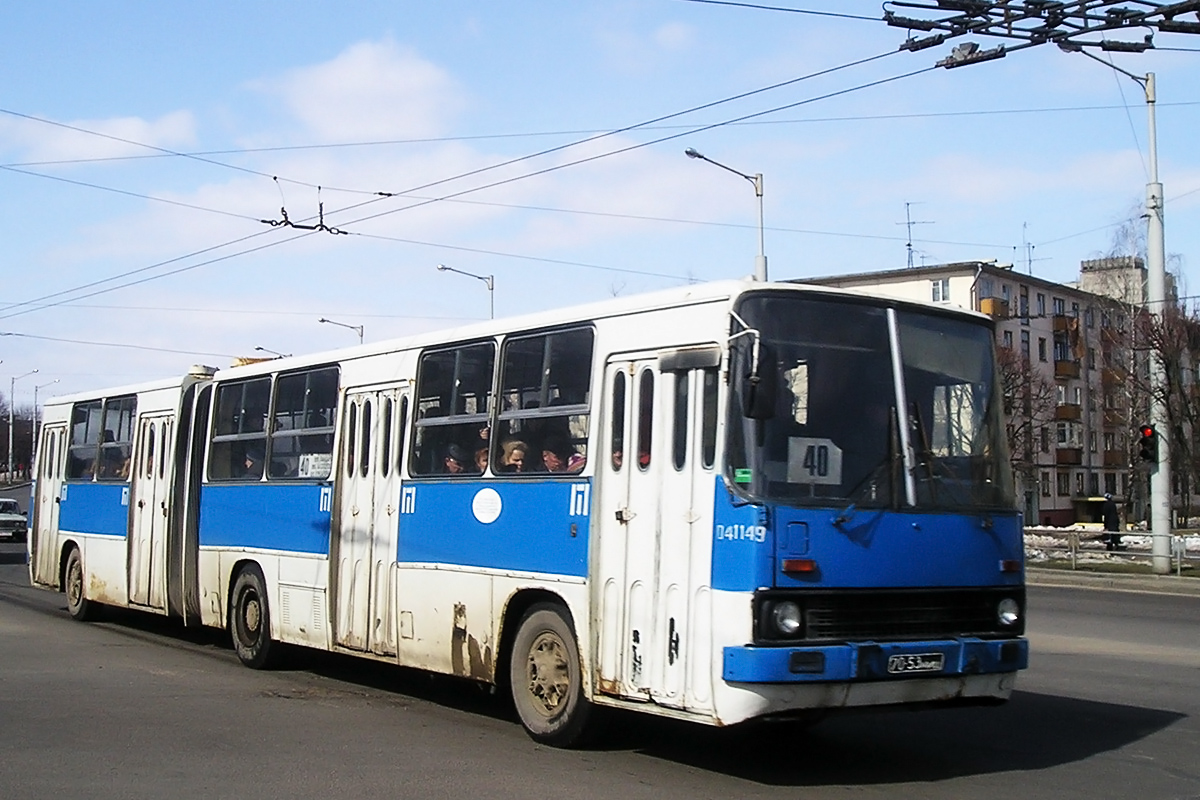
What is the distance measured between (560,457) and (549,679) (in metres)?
1.54

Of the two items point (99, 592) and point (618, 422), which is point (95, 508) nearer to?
point (99, 592)

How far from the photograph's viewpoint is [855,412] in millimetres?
8656

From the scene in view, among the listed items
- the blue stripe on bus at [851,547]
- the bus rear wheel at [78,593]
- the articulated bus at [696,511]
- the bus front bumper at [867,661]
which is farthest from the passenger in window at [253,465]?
the bus front bumper at [867,661]

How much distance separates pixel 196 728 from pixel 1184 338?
4422 centimetres

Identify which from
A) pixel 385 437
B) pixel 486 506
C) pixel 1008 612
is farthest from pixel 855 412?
pixel 385 437

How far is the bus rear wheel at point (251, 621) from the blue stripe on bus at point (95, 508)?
3530 millimetres

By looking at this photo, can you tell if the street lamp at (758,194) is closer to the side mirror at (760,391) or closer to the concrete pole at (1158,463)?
the concrete pole at (1158,463)

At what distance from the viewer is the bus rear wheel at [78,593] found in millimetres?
18875

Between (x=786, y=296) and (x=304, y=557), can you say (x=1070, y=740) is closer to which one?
(x=786, y=296)

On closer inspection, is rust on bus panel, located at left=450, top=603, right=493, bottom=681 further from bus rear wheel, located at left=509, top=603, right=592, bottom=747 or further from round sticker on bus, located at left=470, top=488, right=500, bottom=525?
round sticker on bus, located at left=470, top=488, right=500, bottom=525

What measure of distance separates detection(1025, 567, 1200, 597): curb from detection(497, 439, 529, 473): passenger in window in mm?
20518

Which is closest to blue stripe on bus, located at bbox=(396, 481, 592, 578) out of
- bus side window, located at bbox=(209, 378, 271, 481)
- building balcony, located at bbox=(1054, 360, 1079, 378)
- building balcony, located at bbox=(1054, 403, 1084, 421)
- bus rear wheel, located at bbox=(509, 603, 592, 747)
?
bus rear wheel, located at bbox=(509, 603, 592, 747)

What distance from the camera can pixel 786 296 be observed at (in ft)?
28.6

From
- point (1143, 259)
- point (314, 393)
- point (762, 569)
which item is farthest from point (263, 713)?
point (1143, 259)
